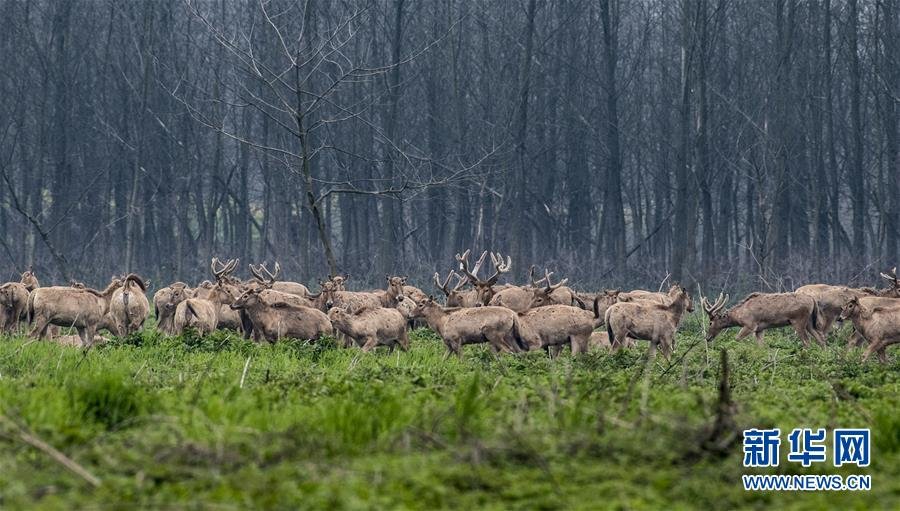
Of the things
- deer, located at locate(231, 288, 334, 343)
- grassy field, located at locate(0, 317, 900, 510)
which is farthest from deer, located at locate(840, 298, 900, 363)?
deer, located at locate(231, 288, 334, 343)

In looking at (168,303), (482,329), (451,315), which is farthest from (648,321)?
(168,303)

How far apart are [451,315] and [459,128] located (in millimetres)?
23763

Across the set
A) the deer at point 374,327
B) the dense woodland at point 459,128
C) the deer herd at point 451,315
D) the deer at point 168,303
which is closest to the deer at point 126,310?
the deer herd at point 451,315

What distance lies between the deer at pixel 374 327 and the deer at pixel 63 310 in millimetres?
3692

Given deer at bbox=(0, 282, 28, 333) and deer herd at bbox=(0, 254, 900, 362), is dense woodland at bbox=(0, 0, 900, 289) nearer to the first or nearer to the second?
deer herd at bbox=(0, 254, 900, 362)

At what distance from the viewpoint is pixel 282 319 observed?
1733cm

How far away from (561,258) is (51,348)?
25353mm

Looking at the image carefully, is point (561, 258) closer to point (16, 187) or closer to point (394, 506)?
point (16, 187)

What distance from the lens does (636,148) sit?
155 ft

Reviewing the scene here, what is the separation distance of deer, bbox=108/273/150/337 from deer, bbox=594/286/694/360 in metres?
7.39

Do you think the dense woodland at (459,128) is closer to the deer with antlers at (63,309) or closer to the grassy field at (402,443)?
the deer with antlers at (63,309)

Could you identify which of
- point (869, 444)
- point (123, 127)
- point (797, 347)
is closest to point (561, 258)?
point (123, 127)

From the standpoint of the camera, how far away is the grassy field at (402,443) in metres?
6.06

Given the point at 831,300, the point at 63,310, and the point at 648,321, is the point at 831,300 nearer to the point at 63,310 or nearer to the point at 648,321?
the point at 648,321
